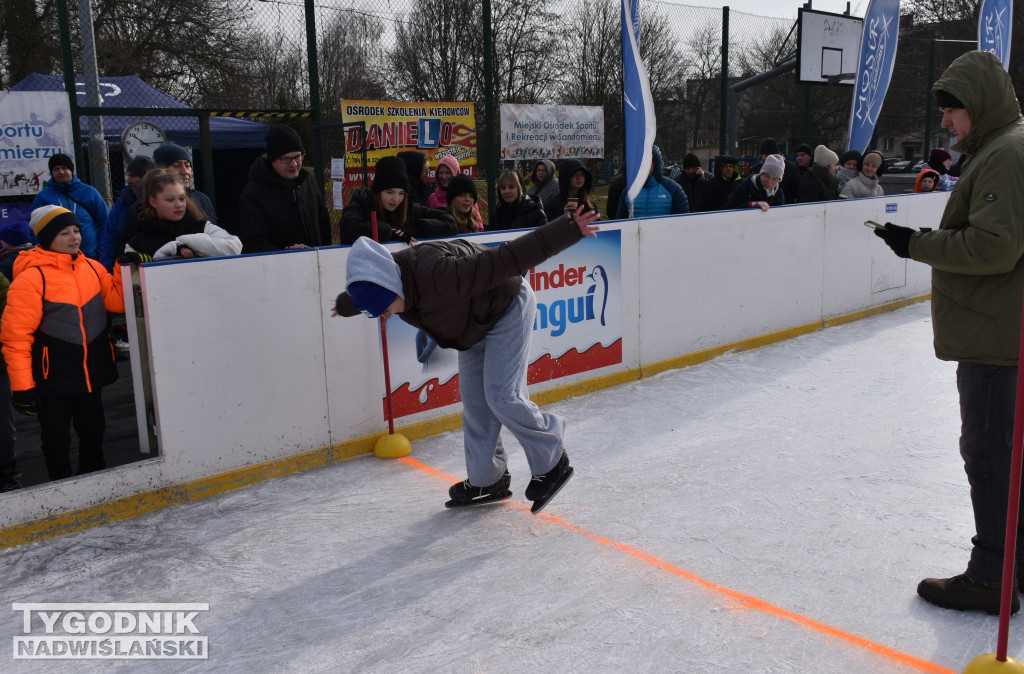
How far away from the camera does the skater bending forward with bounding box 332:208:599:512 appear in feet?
9.80

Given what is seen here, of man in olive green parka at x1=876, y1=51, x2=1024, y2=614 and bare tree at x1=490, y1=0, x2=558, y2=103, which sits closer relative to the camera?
man in olive green parka at x1=876, y1=51, x2=1024, y2=614

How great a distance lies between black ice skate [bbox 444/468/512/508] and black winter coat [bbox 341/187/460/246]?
163cm

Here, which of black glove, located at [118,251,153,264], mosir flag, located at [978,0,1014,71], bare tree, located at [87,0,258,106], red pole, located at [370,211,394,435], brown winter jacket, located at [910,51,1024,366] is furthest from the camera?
bare tree, located at [87,0,258,106]

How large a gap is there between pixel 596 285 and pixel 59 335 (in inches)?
136

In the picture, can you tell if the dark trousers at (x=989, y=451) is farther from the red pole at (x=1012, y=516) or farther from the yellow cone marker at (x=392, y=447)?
the yellow cone marker at (x=392, y=447)

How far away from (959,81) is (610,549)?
211 cm

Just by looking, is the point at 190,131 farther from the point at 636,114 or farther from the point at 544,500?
the point at 544,500

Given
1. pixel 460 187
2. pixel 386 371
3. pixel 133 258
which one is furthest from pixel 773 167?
pixel 133 258

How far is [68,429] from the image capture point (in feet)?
12.8

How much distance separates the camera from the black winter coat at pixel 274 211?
4.64m

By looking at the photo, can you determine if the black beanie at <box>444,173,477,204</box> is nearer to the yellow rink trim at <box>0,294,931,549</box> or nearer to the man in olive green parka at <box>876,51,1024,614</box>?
the yellow rink trim at <box>0,294,931,549</box>

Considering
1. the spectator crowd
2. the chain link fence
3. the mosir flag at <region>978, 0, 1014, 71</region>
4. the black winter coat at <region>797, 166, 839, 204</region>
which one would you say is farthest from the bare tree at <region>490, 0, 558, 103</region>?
the mosir flag at <region>978, 0, 1014, 71</region>

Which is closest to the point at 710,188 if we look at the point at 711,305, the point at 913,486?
the point at 711,305

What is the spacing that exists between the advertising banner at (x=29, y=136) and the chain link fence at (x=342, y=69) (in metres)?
0.28
